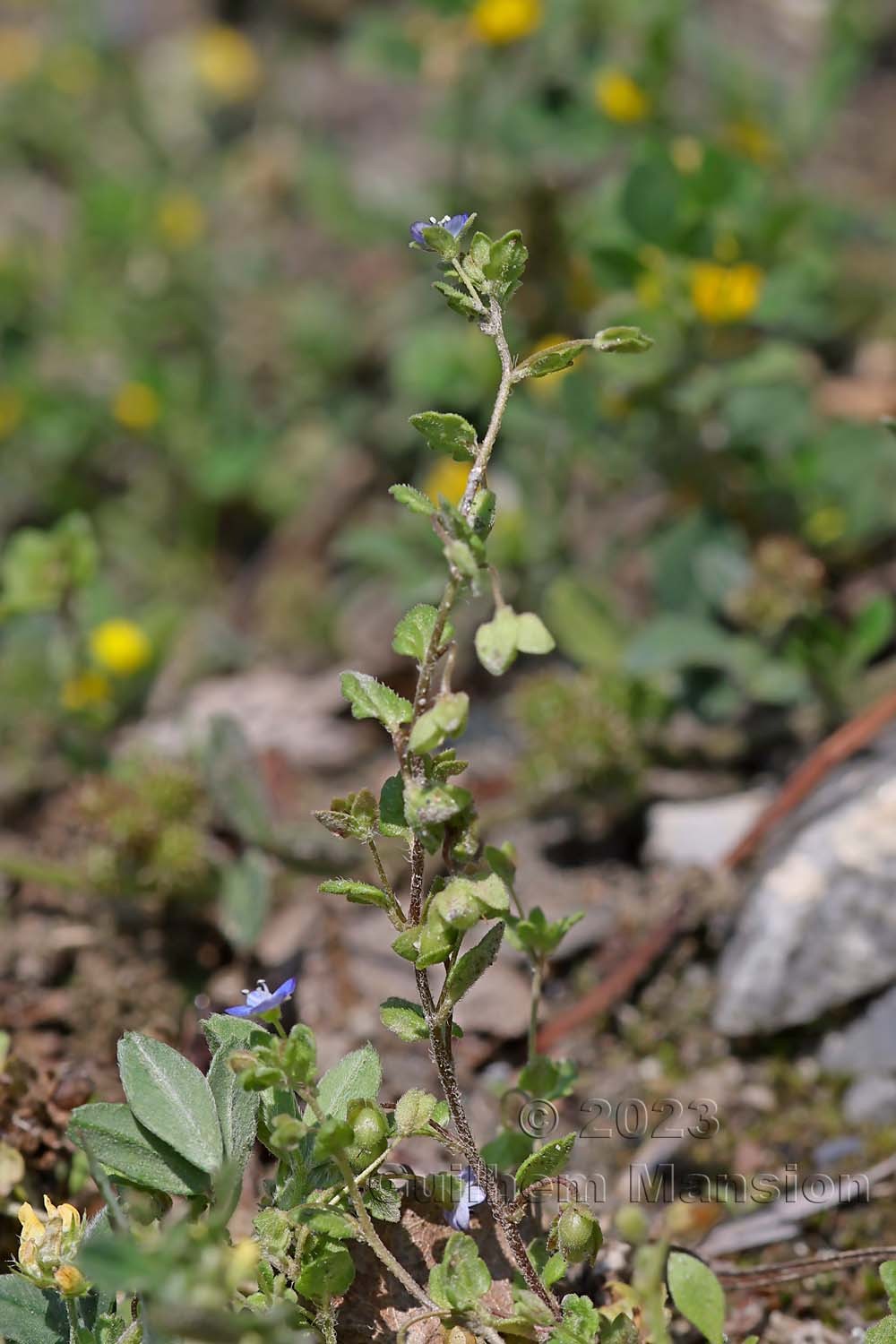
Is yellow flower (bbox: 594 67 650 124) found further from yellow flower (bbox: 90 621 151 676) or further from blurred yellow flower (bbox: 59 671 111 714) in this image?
blurred yellow flower (bbox: 59 671 111 714)

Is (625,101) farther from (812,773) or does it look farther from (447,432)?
(447,432)

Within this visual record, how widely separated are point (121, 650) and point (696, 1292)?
214cm

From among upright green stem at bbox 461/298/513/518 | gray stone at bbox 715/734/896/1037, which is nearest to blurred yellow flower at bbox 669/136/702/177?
gray stone at bbox 715/734/896/1037

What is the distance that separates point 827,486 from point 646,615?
59 cm

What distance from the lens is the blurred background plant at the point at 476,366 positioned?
3.15m

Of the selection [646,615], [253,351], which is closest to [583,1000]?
[646,615]

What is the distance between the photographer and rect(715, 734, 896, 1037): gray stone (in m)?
2.52

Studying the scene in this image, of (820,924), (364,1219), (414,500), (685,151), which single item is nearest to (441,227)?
(414,500)

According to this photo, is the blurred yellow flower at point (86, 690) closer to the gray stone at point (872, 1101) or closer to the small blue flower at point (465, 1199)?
the small blue flower at point (465, 1199)

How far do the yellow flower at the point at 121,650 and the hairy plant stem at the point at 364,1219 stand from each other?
1.84m

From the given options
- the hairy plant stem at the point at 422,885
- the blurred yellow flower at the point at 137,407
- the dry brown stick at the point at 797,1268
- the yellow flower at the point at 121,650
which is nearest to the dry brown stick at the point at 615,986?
the dry brown stick at the point at 797,1268

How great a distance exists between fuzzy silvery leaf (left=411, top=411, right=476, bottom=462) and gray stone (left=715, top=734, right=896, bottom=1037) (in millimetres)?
1352

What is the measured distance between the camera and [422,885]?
1.72m

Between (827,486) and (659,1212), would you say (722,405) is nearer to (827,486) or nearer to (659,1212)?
(827,486)
